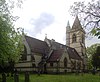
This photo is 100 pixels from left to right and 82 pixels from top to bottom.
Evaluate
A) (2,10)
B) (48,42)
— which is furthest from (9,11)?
(48,42)

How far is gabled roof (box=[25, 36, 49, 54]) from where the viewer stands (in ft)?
197

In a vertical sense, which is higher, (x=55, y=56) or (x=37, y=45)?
(x=37, y=45)

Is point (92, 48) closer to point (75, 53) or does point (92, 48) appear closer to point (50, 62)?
point (75, 53)

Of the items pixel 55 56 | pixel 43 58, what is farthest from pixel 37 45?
pixel 55 56

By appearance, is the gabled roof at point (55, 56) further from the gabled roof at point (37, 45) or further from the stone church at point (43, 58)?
the gabled roof at point (37, 45)

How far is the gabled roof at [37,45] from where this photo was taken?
197ft

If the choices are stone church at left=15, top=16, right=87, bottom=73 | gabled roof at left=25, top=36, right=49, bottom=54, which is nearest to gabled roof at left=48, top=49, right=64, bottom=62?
stone church at left=15, top=16, right=87, bottom=73

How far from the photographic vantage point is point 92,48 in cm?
10238

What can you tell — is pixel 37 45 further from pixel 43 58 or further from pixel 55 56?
pixel 55 56

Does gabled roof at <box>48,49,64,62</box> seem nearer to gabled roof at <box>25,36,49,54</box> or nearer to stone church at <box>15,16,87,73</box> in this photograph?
stone church at <box>15,16,87,73</box>

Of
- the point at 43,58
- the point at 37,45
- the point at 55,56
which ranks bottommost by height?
the point at 43,58

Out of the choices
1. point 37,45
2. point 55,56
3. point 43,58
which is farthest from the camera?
point 37,45

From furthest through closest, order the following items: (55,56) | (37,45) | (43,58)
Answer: (37,45) < (43,58) < (55,56)

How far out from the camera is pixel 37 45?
6316 cm
